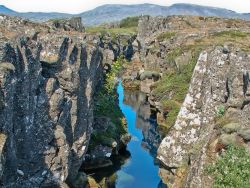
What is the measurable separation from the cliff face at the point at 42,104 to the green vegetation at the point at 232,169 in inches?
558

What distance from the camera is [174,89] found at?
84.1 meters

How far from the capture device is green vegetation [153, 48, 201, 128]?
77562 millimetres

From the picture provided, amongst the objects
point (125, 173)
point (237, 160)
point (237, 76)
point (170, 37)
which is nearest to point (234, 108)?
point (237, 76)

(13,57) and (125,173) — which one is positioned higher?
(13,57)

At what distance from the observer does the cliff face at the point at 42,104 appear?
3722 cm

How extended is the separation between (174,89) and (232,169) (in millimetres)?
51836

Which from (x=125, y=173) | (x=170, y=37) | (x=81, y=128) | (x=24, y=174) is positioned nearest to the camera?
(x=24, y=174)

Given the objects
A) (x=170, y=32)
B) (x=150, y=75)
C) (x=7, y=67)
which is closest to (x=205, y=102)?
(x=7, y=67)

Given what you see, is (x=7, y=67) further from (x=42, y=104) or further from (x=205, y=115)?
(x=205, y=115)

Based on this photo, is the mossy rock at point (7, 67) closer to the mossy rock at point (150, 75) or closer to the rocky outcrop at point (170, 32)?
the rocky outcrop at point (170, 32)

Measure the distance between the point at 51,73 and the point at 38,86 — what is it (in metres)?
4.76

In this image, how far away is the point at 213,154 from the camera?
35438 millimetres

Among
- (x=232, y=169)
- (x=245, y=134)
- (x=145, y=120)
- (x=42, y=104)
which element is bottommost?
(x=145, y=120)

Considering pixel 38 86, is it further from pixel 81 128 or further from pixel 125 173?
pixel 125 173
